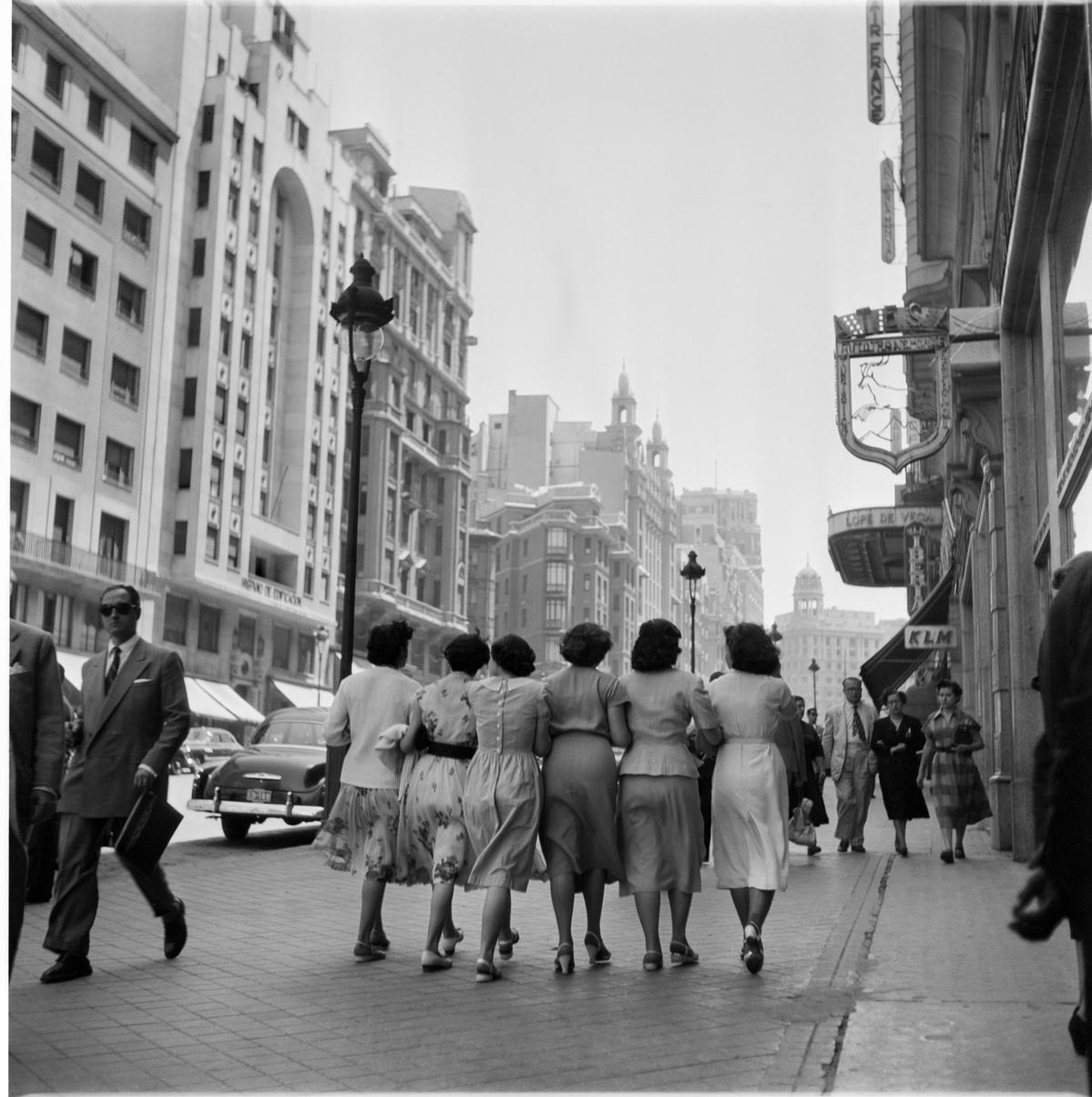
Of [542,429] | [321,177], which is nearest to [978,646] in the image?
[321,177]

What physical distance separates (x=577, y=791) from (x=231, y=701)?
43.1m

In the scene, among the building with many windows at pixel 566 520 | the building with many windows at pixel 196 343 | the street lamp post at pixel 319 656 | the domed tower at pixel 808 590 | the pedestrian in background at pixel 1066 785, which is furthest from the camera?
the domed tower at pixel 808 590

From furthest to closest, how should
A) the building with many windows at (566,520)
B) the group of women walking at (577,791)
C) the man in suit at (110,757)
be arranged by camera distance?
the building with many windows at (566,520) → the group of women walking at (577,791) → the man in suit at (110,757)

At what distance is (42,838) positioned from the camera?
980 cm

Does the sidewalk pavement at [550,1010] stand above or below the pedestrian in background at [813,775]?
below

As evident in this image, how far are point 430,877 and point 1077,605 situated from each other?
415 centimetres

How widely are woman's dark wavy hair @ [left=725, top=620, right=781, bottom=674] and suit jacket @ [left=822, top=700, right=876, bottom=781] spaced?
746cm

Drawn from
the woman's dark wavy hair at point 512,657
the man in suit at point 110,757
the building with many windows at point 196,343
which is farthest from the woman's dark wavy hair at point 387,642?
the building with many windows at point 196,343

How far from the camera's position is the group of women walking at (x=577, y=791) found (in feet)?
22.6

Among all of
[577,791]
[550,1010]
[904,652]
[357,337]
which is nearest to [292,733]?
[357,337]

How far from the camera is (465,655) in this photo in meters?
7.19

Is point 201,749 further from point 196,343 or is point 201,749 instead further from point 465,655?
point 465,655

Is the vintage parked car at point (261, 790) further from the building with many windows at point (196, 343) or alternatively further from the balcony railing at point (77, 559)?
the balcony railing at point (77, 559)

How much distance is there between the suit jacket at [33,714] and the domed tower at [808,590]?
158952 mm
